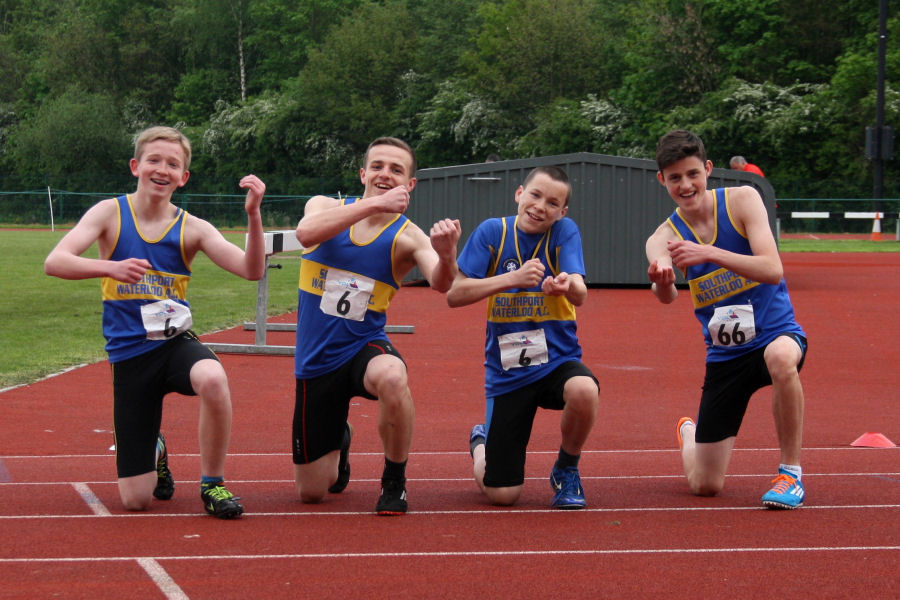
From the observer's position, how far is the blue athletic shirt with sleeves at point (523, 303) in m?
5.76

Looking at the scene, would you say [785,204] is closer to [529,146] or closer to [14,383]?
[529,146]

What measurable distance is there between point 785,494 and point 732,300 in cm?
97

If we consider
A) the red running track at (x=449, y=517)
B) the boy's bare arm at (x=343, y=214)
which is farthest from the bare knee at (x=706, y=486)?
the boy's bare arm at (x=343, y=214)

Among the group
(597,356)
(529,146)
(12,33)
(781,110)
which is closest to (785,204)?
(781,110)

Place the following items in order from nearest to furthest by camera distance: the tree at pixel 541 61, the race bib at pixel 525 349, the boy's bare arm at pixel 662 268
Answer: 1. the boy's bare arm at pixel 662 268
2. the race bib at pixel 525 349
3. the tree at pixel 541 61

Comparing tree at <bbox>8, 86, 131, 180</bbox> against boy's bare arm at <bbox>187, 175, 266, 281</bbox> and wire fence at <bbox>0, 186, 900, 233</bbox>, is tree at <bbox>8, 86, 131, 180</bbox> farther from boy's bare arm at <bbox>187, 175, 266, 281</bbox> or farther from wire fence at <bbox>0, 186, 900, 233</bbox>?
boy's bare arm at <bbox>187, 175, 266, 281</bbox>

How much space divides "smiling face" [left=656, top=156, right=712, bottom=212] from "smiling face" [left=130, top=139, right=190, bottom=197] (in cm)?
229

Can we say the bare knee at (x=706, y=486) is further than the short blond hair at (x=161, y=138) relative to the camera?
Yes

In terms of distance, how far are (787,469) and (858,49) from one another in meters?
45.1

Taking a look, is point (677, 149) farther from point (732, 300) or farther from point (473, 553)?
point (473, 553)

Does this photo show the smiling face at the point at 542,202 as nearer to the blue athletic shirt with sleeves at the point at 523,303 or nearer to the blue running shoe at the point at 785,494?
the blue athletic shirt with sleeves at the point at 523,303

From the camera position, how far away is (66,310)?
15945mm

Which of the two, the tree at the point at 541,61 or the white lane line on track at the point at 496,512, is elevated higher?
the tree at the point at 541,61

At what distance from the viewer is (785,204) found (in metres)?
42.7
